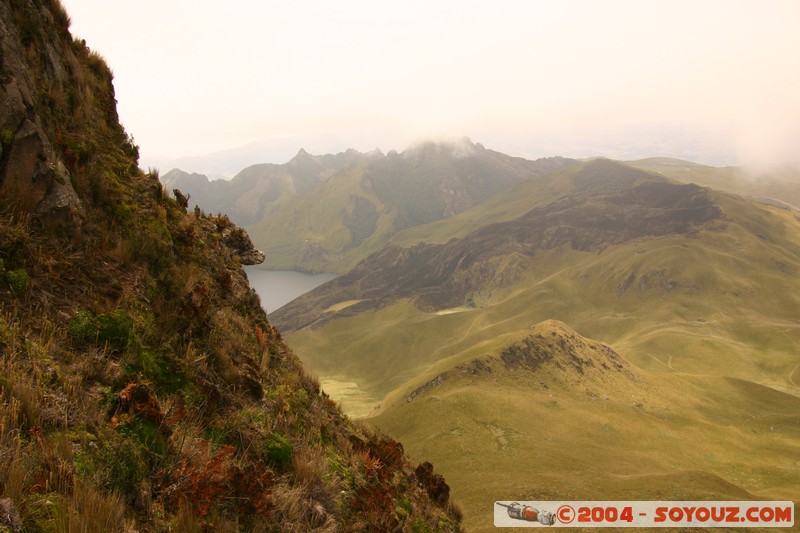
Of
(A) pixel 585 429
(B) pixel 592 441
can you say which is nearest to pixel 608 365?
(A) pixel 585 429

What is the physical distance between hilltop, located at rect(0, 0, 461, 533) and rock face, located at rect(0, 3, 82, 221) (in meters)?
0.02

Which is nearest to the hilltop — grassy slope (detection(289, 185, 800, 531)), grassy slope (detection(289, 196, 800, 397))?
grassy slope (detection(289, 185, 800, 531))

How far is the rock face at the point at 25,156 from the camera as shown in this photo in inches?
286

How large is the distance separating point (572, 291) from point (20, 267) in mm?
166582

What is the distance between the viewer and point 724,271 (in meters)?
141

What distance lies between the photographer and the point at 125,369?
6328 millimetres

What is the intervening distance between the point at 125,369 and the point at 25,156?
4506 millimetres

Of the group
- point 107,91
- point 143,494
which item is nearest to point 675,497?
point 143,494

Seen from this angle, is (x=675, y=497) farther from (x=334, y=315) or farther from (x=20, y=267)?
(x=334, y=315)

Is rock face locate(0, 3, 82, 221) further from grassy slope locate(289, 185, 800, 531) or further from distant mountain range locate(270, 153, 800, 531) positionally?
grassy slope locate(289, 185, 800, 531)

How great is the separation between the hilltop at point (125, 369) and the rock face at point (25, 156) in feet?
0.08

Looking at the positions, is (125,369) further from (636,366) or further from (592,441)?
(636,366)

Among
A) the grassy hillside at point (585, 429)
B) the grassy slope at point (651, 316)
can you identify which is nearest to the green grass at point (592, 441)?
the grassy hillside at point (585, 429)

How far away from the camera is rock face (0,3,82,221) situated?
7262 millimetres
